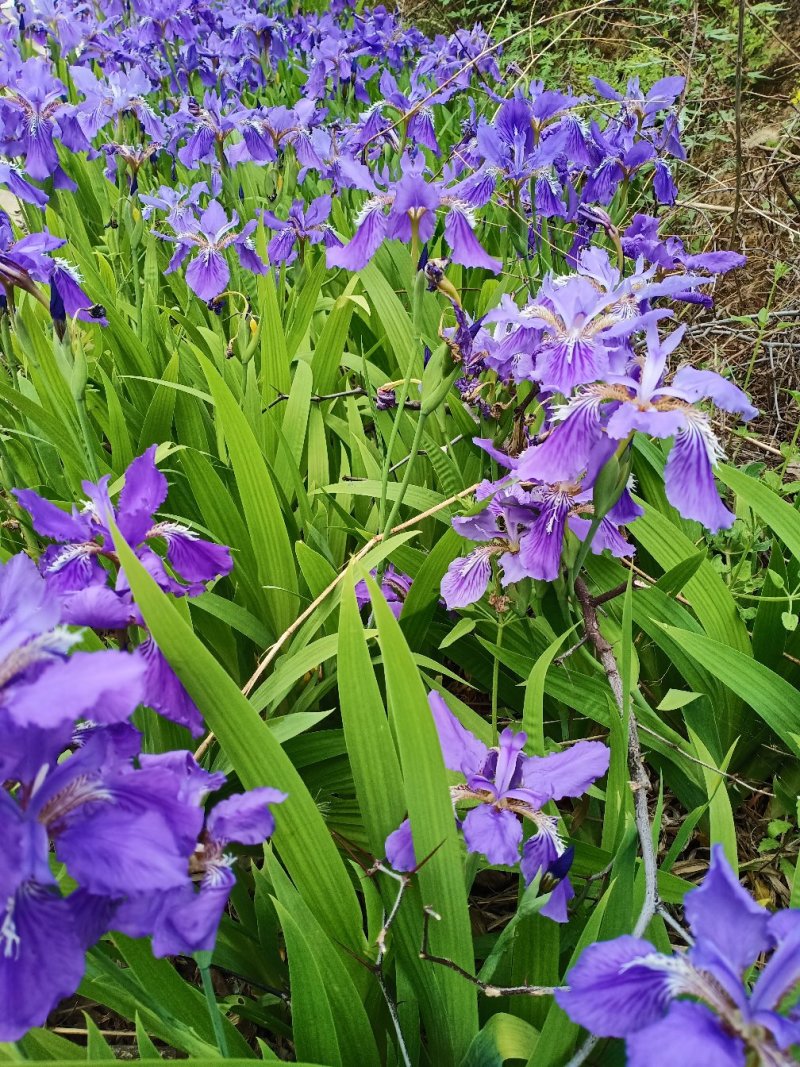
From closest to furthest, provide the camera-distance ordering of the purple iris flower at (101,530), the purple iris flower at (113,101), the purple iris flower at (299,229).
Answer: the purple iris flower at (101,530), the purple iris flower at (299,229), the purple iris flower at (113,101)

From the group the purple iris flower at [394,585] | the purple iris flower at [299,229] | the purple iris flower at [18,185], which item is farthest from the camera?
the purple iris flower at [299,229]

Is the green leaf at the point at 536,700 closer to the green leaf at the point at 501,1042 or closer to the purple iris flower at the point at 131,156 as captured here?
the green leaf at the point at 501,1042

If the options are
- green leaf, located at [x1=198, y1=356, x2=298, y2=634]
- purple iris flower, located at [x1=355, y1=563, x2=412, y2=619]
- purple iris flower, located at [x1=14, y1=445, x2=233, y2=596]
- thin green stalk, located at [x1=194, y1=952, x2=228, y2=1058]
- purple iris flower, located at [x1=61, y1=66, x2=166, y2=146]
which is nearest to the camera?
thin green stalk, located at [x1=194, y1=952, x2=228, y2=1058]

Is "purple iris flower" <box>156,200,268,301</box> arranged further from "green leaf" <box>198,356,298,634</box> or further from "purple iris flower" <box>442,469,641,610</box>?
"purple iris flower" <box>442,469,641,610</box>

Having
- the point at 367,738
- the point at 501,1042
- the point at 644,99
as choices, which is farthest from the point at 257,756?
the point at 644,99

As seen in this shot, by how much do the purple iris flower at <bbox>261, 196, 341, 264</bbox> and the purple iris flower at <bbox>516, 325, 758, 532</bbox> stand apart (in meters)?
1.52

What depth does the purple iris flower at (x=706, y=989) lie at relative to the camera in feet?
1.63

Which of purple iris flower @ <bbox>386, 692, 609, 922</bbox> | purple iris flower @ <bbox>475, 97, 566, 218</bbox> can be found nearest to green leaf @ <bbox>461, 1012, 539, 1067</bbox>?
purple iris flower @ <bbox>386, 692, 609, 922</bbox>

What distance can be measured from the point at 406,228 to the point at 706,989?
55.0 inches

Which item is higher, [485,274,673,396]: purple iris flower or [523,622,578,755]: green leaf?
[485,274,673,396]: purple iris flower

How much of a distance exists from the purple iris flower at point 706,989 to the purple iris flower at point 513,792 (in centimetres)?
32

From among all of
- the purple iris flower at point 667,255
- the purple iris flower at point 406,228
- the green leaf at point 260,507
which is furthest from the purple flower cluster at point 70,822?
the purple iris flower at point 667,255

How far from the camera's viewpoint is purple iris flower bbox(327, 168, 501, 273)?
1.54m

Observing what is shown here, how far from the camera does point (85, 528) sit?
103cm
